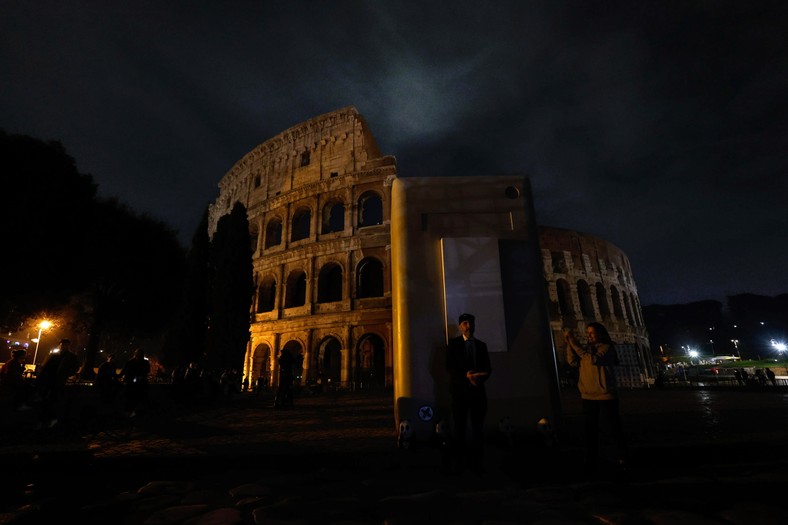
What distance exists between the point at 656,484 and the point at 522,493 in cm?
113

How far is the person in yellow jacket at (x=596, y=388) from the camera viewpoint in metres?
3.18

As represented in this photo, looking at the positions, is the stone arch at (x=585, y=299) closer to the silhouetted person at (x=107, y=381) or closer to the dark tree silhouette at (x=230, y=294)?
the dark tree silhouette at (x=230, y=294)

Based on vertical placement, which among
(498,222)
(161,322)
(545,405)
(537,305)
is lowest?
(545,405)

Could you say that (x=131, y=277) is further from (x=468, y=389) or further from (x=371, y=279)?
(x=468, y=389)

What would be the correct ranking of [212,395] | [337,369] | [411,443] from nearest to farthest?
[411,443] < [212,395] < [337,369]

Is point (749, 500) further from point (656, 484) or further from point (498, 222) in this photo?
point (498, 222)

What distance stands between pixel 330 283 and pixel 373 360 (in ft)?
20.7

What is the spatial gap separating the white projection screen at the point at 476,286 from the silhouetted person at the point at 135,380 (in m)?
7.18

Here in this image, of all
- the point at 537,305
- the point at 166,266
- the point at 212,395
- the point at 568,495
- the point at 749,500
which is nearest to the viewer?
the point at 749,500

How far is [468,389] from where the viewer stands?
334 centimetres

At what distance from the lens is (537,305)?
13.7ft

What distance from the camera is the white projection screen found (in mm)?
4016

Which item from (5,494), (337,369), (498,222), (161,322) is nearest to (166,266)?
(161,322)

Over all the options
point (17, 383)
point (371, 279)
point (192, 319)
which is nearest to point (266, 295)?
point (371, 279)
